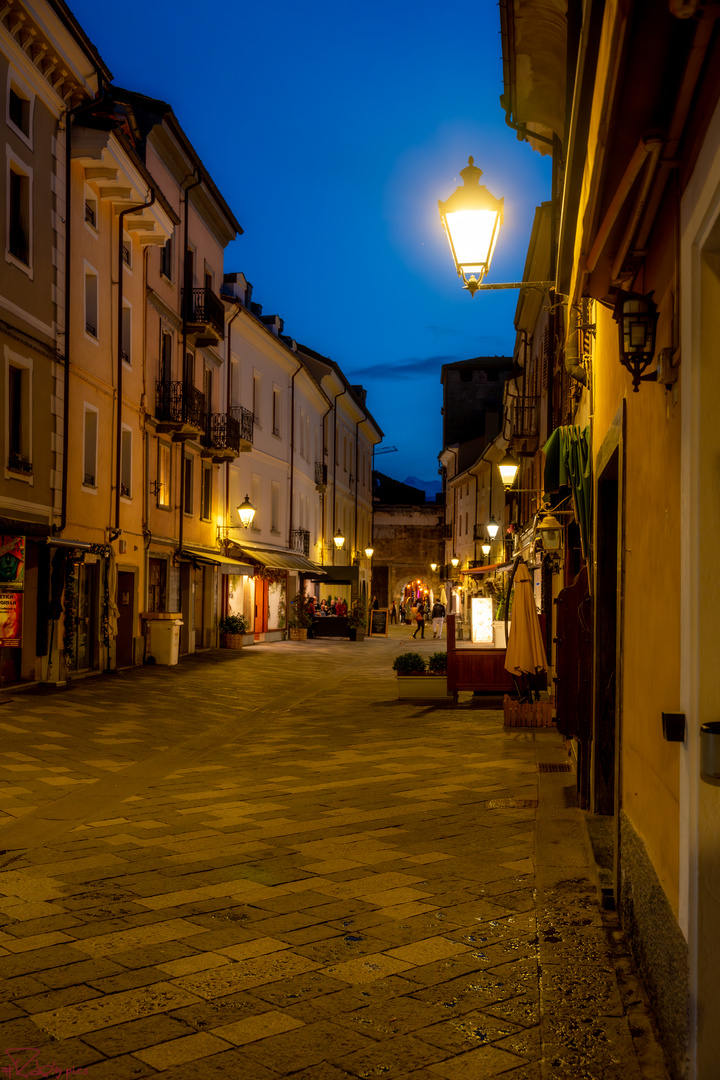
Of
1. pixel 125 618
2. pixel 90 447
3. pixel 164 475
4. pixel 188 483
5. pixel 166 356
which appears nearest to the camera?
pixel 90 447

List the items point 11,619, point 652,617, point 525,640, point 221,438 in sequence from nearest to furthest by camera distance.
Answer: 1. point 652,617
2. point 525,640
3. point 11,619
4. point 221,438

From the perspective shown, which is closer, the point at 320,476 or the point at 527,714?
the point at 527,714

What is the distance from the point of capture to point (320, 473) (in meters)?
42.5

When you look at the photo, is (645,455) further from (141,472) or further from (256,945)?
(141,472)

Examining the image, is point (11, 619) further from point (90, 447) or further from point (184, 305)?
point (184, 305)

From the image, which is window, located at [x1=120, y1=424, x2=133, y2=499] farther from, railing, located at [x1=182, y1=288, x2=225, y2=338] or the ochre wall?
the ochre wall

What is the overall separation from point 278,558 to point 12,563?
16699 mm

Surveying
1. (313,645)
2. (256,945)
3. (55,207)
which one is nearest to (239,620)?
(313,645)

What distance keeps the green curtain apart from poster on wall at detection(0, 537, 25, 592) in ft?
30.3

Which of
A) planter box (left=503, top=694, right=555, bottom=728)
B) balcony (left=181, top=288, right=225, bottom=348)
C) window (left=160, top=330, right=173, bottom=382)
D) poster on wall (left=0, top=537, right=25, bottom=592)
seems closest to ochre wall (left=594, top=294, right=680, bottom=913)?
planter box (left=503, top=694, right=555, bottom=728)

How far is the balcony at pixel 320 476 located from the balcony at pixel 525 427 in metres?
17.2

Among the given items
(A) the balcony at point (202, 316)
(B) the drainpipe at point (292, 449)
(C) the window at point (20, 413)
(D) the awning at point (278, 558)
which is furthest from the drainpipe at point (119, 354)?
(B) the drainpipe at point (292, 449)

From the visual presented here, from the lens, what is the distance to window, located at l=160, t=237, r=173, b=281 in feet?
78.4

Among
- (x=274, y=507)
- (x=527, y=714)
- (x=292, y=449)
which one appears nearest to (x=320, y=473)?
(x=292, y=449)
